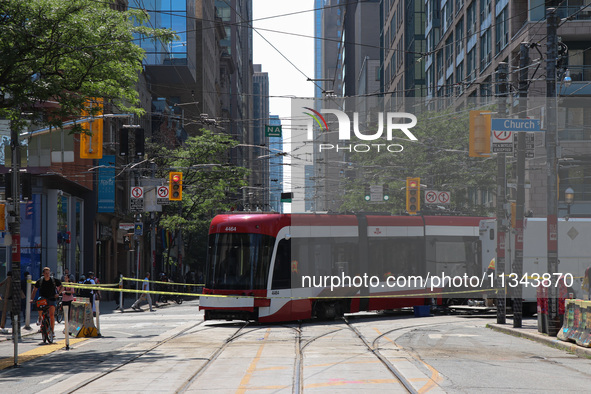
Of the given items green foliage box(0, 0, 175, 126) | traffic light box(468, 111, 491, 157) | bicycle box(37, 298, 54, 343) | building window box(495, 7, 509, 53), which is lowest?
bicycle box(37, 298, 54, 343)

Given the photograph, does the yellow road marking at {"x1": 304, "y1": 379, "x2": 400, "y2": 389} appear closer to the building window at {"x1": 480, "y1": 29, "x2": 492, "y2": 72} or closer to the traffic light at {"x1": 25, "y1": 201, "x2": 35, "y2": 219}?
the traffic light at {"x1": 25, "y1": 201, "x2": 35, "y2": 219}

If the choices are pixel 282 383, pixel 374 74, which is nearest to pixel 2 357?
pixel 282 383

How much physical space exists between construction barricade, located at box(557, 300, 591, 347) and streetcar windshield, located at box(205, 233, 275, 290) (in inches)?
359

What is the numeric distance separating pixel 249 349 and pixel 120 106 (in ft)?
23.2

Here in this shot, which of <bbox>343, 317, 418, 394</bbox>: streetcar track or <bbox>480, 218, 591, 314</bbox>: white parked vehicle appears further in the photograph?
<bbox>480, 218, 591, 314</bbox>: white parked vehicle

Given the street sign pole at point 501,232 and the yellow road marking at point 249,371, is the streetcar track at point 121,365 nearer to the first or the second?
the yellow road marking at point 249,371

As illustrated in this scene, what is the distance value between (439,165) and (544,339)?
95.0ft

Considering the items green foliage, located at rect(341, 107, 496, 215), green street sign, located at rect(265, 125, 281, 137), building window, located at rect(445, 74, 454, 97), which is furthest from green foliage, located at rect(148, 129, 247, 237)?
building window, located at rect(445, 74, 454, 97)

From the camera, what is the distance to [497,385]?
12.5m

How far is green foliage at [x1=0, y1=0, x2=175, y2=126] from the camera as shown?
58.5 feet

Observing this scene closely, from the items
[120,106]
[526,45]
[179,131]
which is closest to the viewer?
[120,106]

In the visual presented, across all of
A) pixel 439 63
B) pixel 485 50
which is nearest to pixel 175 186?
pixel 485 50

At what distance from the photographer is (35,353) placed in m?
18.8

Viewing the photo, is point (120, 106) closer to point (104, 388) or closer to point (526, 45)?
point (104, 388)
